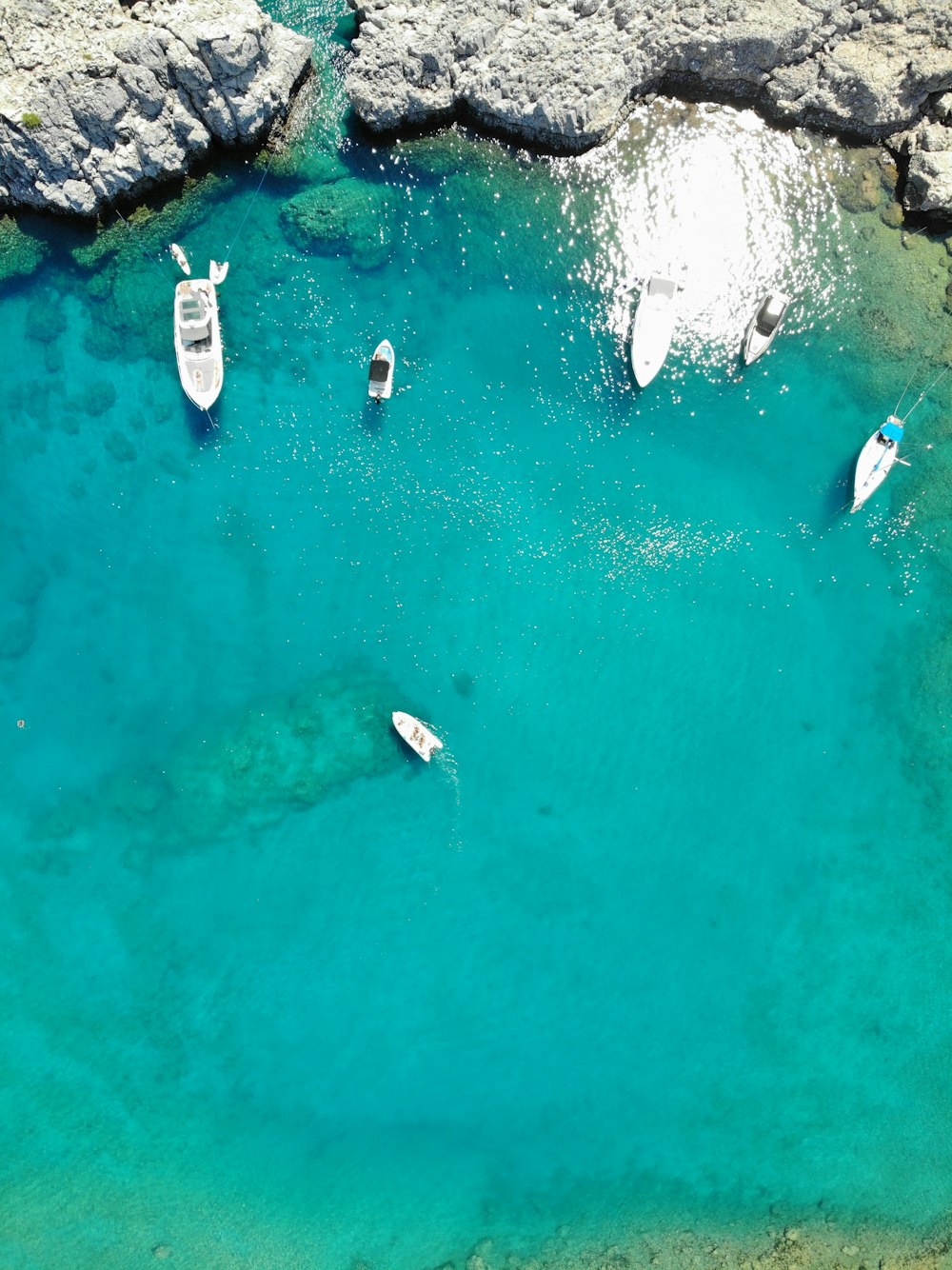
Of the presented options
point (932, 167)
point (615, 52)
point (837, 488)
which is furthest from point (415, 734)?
point (932, 167)

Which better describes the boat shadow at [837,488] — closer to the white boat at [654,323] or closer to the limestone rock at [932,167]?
the white boat at [654,323]

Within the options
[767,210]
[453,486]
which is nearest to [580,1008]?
[453,486]

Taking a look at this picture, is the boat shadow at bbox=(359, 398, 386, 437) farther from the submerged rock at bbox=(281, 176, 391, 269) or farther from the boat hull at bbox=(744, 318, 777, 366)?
the boat hull at bbox=(744, 318, 777, 366)

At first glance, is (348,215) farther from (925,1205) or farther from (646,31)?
(925,1205)

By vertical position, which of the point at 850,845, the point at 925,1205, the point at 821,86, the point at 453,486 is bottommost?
the point at 925,1205

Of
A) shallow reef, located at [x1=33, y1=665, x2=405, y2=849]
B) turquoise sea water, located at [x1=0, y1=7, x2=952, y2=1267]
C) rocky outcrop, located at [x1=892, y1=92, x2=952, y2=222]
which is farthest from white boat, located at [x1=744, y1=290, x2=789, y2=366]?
shallow reef, located at [x1=33, y1=665, x2=405, y2=849]

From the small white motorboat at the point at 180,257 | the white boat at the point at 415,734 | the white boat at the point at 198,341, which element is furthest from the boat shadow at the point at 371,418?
the white boat at the point at 415,734
